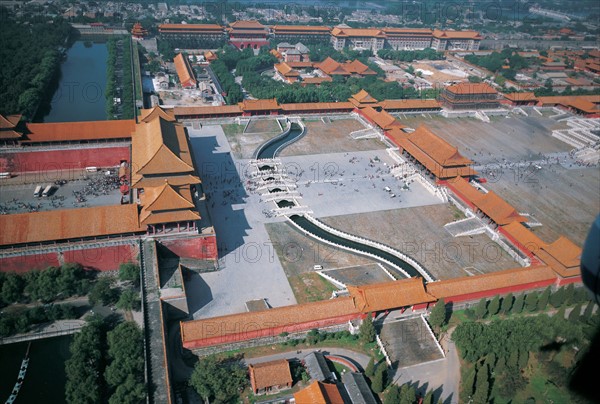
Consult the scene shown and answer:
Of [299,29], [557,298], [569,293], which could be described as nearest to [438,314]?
[557,298]

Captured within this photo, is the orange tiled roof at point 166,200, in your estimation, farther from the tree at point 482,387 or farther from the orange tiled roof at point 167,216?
the tree at point 482,387

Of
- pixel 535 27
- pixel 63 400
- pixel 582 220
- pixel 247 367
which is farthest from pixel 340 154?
pixel 535 27

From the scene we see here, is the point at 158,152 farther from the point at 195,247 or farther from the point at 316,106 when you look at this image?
the point at 316,106

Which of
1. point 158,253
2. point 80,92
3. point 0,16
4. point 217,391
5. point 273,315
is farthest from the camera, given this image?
point 0,16

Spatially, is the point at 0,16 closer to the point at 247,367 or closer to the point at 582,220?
the point at 247,367

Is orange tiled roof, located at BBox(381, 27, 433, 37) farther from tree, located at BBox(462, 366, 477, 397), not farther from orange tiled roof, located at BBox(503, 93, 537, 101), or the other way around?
tree, located at BBox(462, 366, 477, 397)

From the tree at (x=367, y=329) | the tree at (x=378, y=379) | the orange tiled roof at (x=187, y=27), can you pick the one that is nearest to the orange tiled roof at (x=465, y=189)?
the tree at (x=367, y=329)

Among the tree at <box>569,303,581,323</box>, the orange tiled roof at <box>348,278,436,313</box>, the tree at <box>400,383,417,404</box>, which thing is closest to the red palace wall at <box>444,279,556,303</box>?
the orange tiled roof at <box>348,278,436,313</box>
